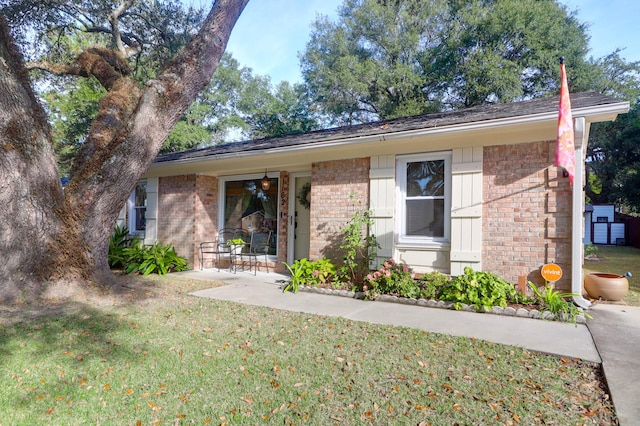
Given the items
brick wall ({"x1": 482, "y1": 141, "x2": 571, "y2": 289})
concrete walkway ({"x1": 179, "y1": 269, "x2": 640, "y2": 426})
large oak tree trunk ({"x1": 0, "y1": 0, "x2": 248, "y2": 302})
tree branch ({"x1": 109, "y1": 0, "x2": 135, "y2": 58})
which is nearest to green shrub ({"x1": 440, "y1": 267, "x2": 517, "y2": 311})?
concrete walkway ({"x1": 179, "y1": 269, "x2": 640, "y2": 426})

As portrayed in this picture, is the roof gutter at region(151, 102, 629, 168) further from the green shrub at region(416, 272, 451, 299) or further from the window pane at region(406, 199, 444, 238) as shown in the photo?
the green shrub at region(416, 272, 451, 299)

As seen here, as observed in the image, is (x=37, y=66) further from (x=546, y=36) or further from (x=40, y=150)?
(x=546, y=36)

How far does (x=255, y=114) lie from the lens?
25.0m

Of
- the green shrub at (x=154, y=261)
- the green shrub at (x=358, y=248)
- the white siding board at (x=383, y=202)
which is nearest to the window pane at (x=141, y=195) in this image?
the green shrub at (x=154, y=261)

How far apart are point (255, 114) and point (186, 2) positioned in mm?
15152

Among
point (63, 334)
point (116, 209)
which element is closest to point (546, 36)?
point (116, 209)

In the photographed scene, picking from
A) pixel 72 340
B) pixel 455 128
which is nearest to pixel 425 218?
pixel 455 128

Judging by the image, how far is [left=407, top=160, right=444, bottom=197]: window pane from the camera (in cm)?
607

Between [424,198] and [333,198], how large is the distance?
5.65 feet

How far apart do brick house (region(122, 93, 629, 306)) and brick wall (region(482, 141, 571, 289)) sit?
Answer: 0.04ft

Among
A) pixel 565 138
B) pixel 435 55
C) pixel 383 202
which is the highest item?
pixel 435 55

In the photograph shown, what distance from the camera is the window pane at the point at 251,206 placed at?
8461 millimetres

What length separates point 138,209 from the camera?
10.4m

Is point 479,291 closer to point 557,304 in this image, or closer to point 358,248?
point 557,304
